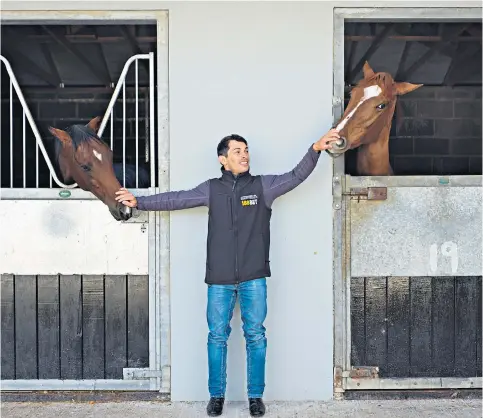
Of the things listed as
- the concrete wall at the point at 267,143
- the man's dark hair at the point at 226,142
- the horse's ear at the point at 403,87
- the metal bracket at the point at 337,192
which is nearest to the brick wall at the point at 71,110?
the concrete wall at the point at 267,143

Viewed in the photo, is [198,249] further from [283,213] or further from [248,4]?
[248,4]

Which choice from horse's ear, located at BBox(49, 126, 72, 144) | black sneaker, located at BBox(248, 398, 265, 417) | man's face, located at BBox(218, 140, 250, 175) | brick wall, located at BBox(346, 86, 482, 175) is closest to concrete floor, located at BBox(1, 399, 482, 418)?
black sneaker, located at BBox(248, 398, 265, 417)

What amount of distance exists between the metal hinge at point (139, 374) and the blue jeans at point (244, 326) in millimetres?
428

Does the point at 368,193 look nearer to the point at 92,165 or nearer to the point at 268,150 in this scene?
the point at 268,150

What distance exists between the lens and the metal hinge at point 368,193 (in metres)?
3.85

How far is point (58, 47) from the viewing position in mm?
5465

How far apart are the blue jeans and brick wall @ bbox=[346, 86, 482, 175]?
3.18m

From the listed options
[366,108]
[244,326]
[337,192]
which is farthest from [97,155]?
[366,108]

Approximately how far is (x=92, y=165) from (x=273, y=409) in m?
1.67

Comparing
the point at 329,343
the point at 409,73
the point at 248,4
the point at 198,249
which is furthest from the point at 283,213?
the point at 409,73

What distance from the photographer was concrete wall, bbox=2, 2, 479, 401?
3781mm

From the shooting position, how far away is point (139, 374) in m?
3.92

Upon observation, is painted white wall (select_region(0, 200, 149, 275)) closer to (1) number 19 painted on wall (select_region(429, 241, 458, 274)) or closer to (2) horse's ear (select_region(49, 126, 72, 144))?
(2) horse's ear (select_region(49, 126, 72, 144))

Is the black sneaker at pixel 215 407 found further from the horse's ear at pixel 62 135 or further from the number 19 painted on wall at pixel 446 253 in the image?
the horse's ear at pixel 62 135
